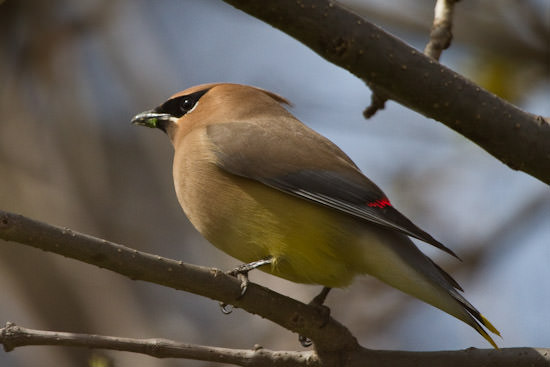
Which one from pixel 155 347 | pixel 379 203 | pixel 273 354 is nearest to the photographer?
pixel 155 347

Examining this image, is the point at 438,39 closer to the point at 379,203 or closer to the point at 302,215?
the point at 379,203

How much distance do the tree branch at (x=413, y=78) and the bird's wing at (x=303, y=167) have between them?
0.59m

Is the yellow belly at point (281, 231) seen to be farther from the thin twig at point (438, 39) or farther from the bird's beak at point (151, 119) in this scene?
the bird's beak at point (151, 119)

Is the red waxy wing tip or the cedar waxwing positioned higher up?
the red waxy wing tip

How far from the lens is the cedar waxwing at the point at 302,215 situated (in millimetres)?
3664

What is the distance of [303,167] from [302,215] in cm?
30

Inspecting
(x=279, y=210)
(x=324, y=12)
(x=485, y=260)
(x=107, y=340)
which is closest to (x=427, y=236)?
(x=279, y=210)

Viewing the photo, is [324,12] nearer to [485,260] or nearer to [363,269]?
A: [363,269]

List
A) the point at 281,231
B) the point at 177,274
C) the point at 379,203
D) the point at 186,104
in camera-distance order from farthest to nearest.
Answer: the point at 186,104, the point at 379,203, the point at 281,231, the point at 177,274

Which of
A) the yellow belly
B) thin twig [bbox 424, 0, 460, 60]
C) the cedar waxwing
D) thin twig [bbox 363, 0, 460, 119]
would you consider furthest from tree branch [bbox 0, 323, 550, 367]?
thin twig [bbox 424, 0, 460, 60]

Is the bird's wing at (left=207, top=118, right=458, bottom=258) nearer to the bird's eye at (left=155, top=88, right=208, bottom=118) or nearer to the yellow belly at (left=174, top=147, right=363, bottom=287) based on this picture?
the yellow belly at (left=174, top=147, right=363, bottom=287)

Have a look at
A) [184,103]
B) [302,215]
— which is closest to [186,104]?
[184,103]

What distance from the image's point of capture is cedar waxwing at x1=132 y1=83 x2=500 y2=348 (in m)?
3.66

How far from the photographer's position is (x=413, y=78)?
302cm
